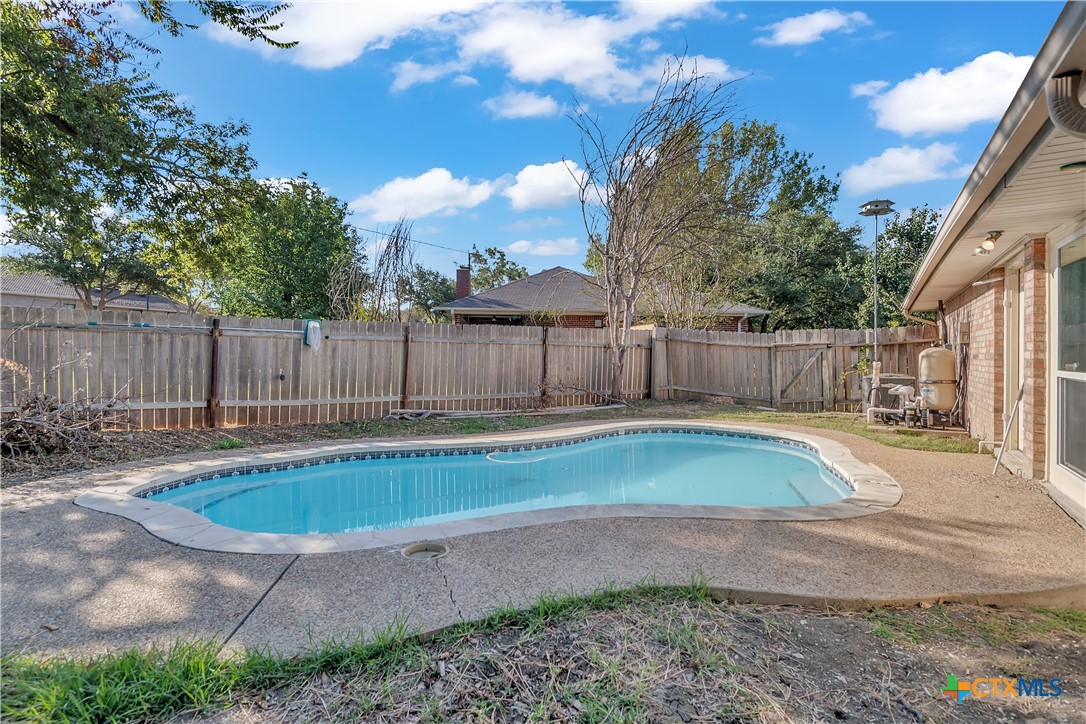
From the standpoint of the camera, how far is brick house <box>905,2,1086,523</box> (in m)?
2.20

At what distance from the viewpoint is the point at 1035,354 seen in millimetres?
4586

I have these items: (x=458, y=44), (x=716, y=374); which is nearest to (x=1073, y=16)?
(x=458, y=44)

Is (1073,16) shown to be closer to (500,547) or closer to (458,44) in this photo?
(500,547)

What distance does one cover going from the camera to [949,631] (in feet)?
7.61

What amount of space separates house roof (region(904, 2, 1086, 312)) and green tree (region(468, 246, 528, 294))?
119 feet

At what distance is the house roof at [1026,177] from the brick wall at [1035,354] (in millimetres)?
251

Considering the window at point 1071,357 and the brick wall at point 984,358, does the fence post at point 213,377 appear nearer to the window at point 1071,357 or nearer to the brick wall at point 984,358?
the window at point 1071,357

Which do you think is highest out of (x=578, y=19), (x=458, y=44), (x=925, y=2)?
(x=458, y=44)

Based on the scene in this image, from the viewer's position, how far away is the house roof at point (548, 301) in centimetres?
1673

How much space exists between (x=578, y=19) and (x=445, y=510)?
566cm

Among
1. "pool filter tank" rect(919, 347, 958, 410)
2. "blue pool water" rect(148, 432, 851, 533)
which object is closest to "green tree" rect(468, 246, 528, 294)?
"blue pool water" rect(148, 432, 851, 533)

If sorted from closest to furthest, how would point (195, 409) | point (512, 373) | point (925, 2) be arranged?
point (925, 2) → point (195, 409) → point (512, 373)

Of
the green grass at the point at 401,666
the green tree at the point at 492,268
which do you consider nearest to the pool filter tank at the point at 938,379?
the green grass at the point at 401,666

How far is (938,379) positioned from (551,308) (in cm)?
1104
